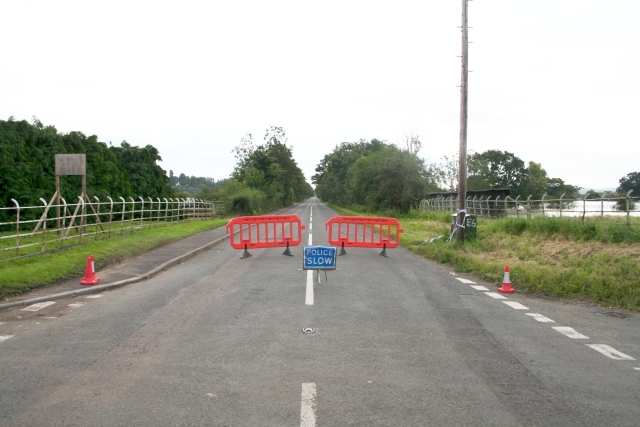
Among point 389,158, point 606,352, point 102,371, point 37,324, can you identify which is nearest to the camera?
point 102,371

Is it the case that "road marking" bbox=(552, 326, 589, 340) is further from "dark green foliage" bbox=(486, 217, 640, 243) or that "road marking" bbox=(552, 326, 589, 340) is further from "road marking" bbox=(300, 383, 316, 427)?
"dark green foliage" bbox=(486, 217, 640, 243)

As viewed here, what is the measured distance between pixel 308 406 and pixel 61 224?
70.4 feet

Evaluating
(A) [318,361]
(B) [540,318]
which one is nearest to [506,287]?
(B) [540,318]

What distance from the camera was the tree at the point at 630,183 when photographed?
68.0 ft

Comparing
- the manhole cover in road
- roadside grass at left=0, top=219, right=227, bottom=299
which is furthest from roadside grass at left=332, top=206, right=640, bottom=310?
roadside grass at left=0, top=219, right=227, bottom=299

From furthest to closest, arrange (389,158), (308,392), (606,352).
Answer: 1. (389,158)
2. (606,352)
3. (308,392)

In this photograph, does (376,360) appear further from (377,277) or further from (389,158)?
(389,158)

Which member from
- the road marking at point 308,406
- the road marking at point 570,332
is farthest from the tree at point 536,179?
the road marking at point 308,406

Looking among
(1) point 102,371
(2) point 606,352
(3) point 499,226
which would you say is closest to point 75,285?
(1) point 102,371

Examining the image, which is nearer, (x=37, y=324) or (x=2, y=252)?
(x=37, y=324)

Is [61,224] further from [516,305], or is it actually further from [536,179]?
[536,179]

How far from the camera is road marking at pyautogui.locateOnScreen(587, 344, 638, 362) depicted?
5965 millimetres

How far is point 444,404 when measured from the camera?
445 cm

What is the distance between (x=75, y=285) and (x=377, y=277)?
6.19m
